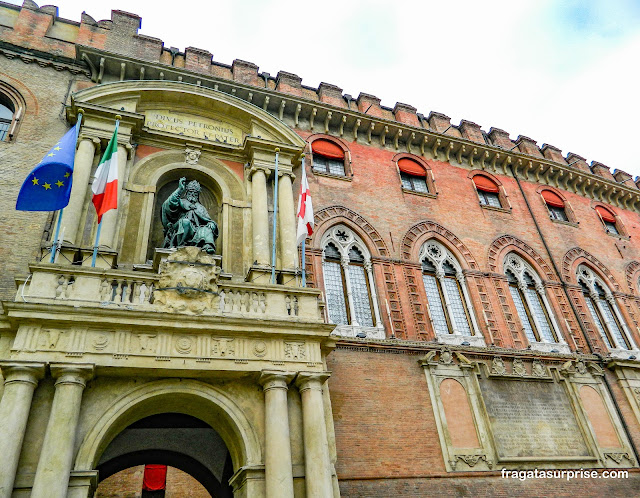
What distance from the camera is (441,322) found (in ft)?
39.7

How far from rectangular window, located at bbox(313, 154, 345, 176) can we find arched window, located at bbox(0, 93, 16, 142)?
7641 millimetres

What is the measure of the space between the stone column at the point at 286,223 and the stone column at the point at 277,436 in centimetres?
311

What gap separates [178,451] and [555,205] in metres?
14.9

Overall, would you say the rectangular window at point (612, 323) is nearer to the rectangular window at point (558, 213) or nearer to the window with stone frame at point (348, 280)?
the rectangular window at point (558, 213)

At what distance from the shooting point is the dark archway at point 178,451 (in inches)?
374

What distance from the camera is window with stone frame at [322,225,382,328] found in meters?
11.2

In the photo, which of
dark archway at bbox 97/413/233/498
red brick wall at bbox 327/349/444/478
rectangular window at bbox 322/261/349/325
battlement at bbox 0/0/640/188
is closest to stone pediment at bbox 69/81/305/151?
battlement at bbox 0/0/640/188

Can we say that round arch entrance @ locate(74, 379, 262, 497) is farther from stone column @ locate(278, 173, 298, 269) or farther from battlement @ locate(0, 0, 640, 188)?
battlement @ locate(0, 0, 640, 188)

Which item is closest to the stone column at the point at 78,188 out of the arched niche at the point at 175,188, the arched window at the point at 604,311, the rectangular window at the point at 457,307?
the arched niche at the point at 175,188

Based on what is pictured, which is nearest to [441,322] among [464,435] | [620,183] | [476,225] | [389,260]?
[389,260]

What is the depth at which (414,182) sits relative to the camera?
15.0 meters

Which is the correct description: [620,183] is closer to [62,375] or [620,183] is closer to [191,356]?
[191,356]

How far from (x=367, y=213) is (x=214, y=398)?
23.4ft

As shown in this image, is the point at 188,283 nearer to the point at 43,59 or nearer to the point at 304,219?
the point at 304,219
